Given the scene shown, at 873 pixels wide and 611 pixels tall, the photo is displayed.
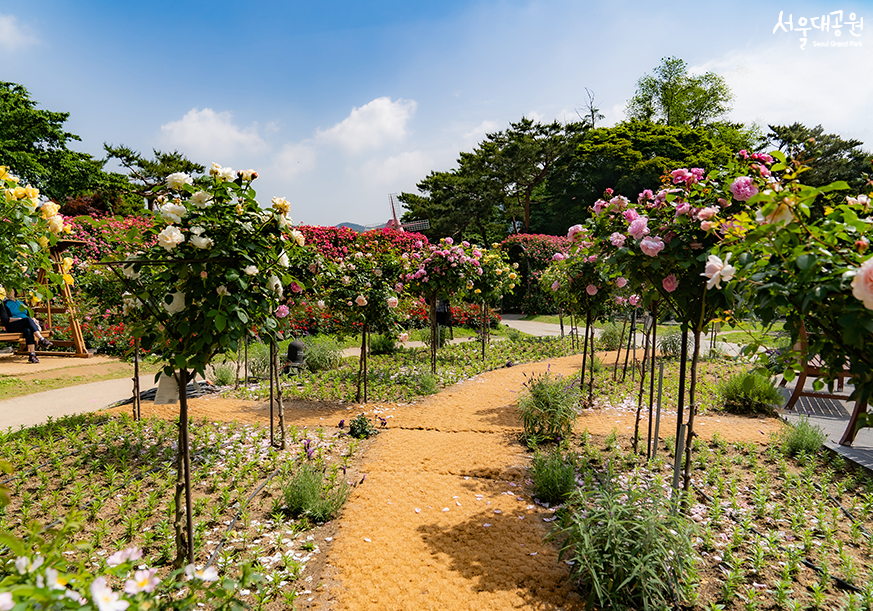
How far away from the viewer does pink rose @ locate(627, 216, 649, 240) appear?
94.7 inches

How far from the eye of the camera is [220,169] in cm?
204

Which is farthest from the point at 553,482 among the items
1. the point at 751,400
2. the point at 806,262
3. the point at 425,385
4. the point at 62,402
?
the point at 62,402

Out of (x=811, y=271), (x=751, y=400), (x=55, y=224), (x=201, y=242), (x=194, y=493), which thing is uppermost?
(x=55, y=224)

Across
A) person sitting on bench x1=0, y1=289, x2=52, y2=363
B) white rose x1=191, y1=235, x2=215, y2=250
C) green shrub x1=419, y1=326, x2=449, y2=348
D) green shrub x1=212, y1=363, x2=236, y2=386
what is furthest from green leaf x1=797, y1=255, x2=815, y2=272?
person sitting on bench x1=0, y1=289, x2=52, y2=363

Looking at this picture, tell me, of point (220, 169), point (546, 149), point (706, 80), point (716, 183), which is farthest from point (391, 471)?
point (706, 80)

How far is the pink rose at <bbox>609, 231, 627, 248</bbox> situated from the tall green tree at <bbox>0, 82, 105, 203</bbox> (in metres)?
24.9

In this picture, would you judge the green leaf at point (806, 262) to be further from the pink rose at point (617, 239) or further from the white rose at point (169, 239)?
the white rose at point (169, 239)

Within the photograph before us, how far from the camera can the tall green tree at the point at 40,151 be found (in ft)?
61.4

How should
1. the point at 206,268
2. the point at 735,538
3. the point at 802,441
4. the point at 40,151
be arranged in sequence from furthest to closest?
the point at 40,151 → the point at 802,441 → the point at 735,538 → the point at 206,268

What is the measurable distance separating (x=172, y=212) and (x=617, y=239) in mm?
2330

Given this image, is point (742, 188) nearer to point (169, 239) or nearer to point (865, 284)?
point (865, 284)

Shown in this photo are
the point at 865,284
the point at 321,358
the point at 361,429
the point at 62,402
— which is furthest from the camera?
the point at 321,358

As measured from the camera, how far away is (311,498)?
2922 mm

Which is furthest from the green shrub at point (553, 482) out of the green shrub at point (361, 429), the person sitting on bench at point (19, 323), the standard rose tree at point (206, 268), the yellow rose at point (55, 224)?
the person sitting on bench at point (19, 323)
